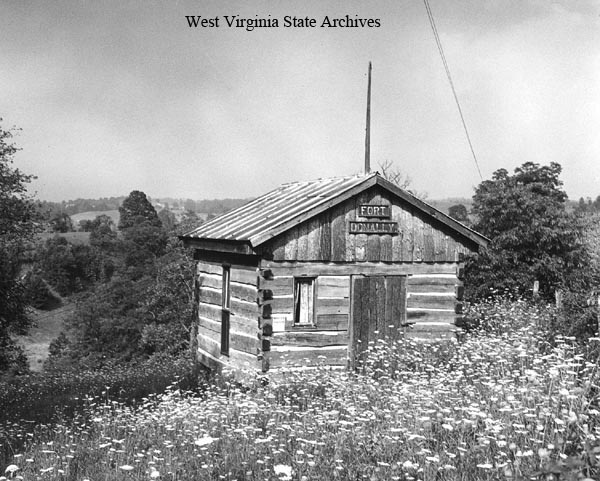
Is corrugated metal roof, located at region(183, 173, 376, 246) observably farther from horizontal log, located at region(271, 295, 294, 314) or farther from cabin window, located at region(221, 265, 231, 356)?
horizontal log, located at region(271, 295, 294, 314)

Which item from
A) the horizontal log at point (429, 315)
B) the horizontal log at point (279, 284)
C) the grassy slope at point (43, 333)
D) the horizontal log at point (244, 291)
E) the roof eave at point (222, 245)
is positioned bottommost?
the grassy slope at point (43, 333)

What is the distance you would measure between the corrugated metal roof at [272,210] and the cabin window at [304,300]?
153cm

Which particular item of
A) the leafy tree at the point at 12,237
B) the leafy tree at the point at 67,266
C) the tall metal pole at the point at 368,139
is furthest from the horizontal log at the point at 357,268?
the leafy tree at the point at 67,266

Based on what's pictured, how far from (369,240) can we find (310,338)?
261cm

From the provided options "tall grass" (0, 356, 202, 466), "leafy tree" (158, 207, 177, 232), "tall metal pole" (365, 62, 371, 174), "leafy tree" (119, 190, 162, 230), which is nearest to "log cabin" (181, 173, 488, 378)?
"tall metal pole" (365, 62, 371, 174)

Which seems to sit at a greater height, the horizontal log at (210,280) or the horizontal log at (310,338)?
the horizontal log at (210,280)

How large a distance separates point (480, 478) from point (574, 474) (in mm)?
1703

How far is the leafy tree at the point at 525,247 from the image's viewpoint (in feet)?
84.5

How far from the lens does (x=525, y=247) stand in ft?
86.8

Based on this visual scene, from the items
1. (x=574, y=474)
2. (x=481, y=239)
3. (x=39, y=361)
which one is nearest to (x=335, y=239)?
(x=481, y=239)

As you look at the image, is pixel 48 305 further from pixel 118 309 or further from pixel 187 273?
pixel 187 273

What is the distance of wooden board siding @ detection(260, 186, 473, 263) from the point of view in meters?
14.6

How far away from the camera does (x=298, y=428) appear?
794cm

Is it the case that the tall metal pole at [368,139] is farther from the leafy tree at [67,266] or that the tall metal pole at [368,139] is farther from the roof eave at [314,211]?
the leafy tree at [67,266]
